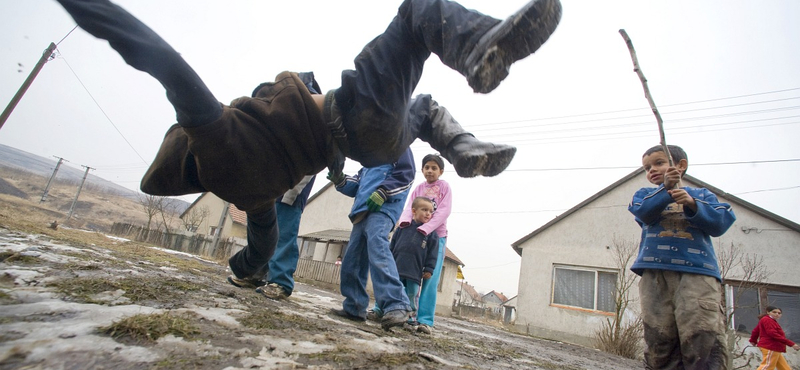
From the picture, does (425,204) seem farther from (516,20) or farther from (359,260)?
(516,20)

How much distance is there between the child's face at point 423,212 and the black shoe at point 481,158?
1873 millimetres

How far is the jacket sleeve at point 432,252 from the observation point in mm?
3534

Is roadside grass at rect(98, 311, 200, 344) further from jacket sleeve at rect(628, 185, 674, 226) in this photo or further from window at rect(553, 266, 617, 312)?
window at rect(553, 266, 617, 312)

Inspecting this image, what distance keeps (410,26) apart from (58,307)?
1.58 m

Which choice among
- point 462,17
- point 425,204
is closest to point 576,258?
point 425,204

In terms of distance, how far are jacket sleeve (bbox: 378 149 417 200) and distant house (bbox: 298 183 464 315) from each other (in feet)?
51.6

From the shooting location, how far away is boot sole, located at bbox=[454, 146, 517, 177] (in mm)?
1636

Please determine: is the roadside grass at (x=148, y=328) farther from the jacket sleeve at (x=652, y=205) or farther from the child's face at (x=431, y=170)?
the child's face at (x=431, y=170)

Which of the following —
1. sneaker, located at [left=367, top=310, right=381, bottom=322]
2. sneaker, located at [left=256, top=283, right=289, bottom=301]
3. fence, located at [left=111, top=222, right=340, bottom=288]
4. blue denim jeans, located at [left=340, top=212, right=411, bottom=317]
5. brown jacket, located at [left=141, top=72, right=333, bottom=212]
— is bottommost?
fence, located at [left=111, top=222, right=340, bottom=288]

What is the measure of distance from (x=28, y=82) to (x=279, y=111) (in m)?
20.3

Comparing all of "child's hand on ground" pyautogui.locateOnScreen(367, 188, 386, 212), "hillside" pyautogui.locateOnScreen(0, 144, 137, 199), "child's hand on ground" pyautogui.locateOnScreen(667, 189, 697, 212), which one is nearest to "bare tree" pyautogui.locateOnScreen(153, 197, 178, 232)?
"child's hand on ground" pyautogui.locateOnScreen(367, 188, 386, 212)

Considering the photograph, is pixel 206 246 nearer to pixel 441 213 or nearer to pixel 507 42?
pixel 441 213

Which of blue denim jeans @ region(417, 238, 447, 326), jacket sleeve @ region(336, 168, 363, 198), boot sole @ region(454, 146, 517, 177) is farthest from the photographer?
blue denim jeans @ region(417, 238, 447, 326)

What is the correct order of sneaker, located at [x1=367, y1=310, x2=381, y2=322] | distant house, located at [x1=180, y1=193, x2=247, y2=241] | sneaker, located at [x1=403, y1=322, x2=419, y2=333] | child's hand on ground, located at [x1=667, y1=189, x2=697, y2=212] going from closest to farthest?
child's hand on ground, located at [x1=667, y1=189, x2=697, y2=212] < sneaker, located at [x1=403, y1=322, x2=419, y2=333] < sneaker, located at [x1=367, y1=310, x2=381, y2=322] < distant house, located at [x1=180, y1=193, x2=247, y2=241]
